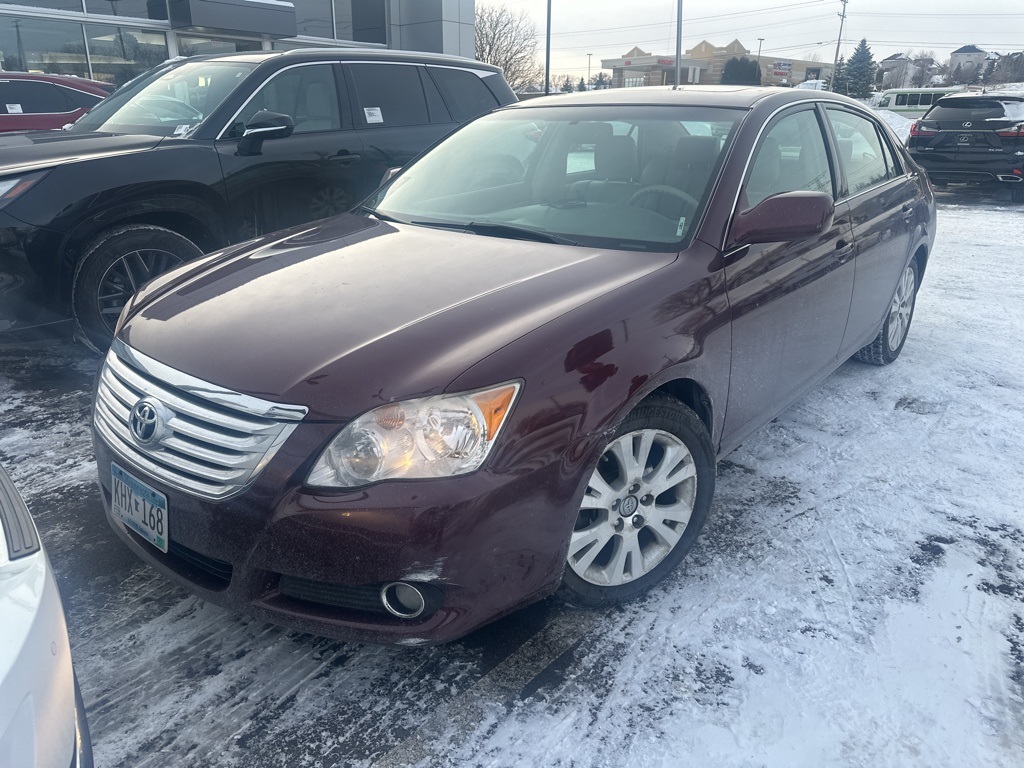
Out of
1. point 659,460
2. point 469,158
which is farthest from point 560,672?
point 469,158

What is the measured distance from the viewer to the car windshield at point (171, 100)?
500 centimetres

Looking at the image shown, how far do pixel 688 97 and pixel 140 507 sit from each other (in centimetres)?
271

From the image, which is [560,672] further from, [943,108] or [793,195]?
[943,108]

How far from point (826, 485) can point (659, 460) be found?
124cm

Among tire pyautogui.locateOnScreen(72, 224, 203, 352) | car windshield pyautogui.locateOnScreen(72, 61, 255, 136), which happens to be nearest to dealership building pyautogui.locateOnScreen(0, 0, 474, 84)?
car windshield pyautogui.locateOnScreen(72, 61, 255, 136)

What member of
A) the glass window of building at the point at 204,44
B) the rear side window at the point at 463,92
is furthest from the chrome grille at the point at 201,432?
the glass window of building at the point at 204,44

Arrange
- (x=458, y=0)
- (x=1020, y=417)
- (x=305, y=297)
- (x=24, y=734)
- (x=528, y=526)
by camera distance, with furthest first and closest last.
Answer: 1. (x=458, y=0)
2. (x=1020, y=417)
3. (x=305, y=297)
4. (x=528, y=526)
5. (x=24, y=734)

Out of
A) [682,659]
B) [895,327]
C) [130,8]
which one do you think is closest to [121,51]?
[130,8]

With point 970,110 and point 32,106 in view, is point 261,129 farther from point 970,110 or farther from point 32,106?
point 970,110

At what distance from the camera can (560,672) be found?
2275 millimetres

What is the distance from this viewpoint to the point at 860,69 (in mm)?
76062

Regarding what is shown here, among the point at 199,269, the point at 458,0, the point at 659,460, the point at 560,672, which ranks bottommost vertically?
the point at 560,672

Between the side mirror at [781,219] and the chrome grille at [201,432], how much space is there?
171 cm

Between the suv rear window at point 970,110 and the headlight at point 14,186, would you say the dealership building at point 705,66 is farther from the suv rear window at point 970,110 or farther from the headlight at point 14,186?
the headlight at point 14,186
